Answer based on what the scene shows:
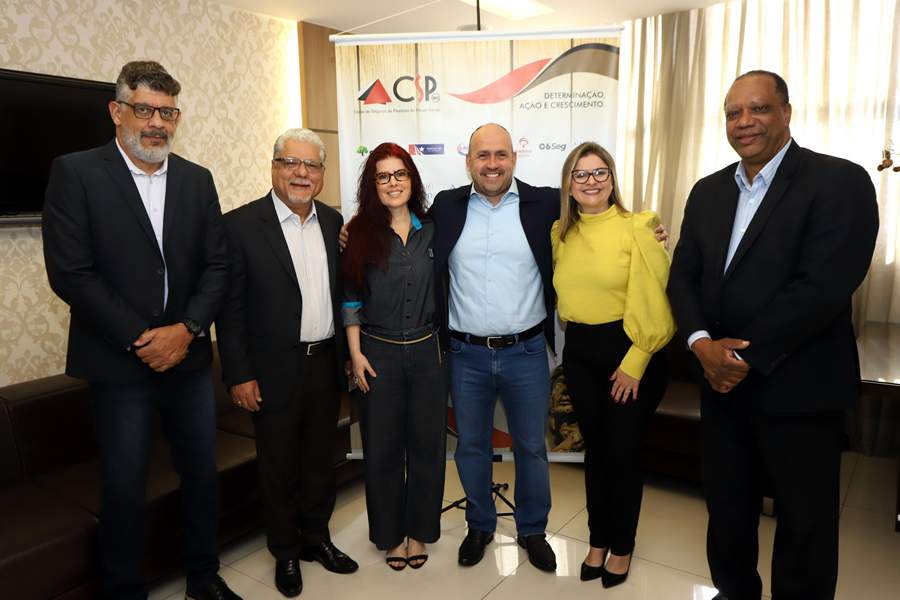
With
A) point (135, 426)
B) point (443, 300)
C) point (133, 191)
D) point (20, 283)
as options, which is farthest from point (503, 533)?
point (20, 283)

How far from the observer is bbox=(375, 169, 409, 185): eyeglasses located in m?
2.28

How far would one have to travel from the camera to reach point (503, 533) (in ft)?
9.33

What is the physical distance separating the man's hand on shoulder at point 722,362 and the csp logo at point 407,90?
5.84 feet

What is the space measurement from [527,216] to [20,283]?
8.43ft

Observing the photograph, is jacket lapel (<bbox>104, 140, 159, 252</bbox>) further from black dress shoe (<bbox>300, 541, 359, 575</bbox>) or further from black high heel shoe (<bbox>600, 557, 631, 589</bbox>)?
black high heel shoe (<bbox>600, 557, 631, 589</bbox>)

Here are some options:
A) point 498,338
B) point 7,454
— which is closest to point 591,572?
point 498,338

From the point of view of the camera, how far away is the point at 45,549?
209cm

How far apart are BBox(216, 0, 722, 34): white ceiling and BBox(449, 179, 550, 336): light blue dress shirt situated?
2236 millimetres

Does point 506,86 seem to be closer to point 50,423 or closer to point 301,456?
point 301,456

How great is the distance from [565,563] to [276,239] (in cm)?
176

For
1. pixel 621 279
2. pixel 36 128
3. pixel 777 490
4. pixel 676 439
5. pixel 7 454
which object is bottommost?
pixel 676 439

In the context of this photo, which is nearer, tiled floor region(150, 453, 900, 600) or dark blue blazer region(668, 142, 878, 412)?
dark blue blazer region(668, 142, 878, 412)

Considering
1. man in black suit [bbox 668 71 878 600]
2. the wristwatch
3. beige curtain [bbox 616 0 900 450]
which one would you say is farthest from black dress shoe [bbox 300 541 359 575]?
beige curtain [bbox 616 0 900 450]

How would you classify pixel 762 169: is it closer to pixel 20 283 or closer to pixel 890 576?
pixel 890 576
